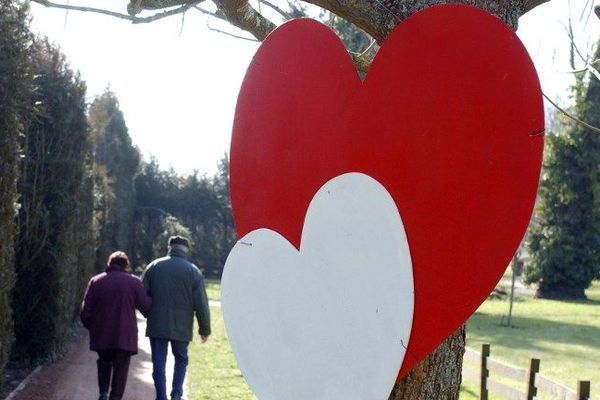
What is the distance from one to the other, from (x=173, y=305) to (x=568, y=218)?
31.7 m

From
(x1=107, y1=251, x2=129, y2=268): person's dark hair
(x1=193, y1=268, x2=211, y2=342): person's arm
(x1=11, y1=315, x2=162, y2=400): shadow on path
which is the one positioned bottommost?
(x1=11, y1=315, x2=162, y2=400): shadow on path

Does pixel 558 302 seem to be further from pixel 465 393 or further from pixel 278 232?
pixel 278 232

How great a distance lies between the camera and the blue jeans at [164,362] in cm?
893

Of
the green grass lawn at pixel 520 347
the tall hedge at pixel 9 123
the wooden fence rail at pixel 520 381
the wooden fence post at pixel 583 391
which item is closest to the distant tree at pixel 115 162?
the green grass lawn at pixel 520 347

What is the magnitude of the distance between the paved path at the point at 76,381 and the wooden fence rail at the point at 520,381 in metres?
4.05

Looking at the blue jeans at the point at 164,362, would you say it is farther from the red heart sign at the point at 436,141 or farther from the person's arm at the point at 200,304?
the red heart sign at the point at 436,141

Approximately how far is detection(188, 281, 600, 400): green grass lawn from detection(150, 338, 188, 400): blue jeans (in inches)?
56.0

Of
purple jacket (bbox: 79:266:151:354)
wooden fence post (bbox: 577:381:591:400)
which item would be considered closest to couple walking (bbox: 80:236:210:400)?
purple jacket (bbox: 79:266:151:354)

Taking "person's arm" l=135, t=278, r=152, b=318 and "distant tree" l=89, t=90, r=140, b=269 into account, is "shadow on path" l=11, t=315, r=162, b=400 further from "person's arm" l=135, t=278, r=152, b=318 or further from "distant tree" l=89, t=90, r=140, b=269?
"distant tree" l=89, t=90, r=140, b=269

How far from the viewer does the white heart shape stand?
261 centimetres

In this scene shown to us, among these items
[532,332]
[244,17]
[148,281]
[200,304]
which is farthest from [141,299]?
[532,332]

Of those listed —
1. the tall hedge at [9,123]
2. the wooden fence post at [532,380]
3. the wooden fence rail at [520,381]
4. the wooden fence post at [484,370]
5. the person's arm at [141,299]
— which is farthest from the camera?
the wooden fence post at [484,370]

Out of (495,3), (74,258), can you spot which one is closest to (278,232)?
(495,3)

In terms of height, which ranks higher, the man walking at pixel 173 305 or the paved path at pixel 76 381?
the man walking at pixel 173 305
